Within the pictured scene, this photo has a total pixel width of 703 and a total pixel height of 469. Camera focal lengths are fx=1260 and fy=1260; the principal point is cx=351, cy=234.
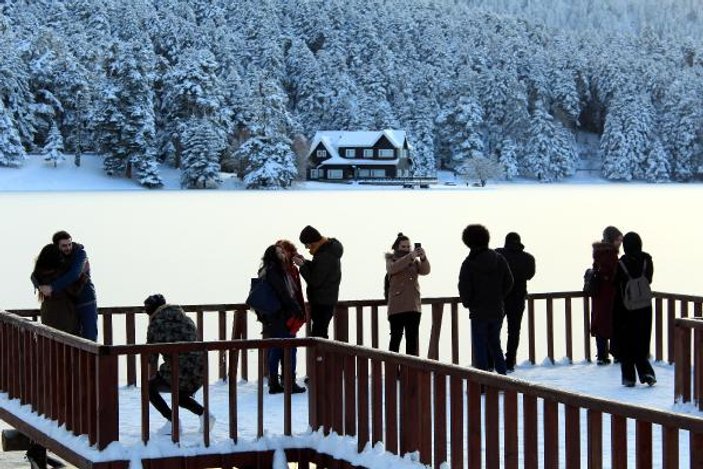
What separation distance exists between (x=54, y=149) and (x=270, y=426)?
3973 inches

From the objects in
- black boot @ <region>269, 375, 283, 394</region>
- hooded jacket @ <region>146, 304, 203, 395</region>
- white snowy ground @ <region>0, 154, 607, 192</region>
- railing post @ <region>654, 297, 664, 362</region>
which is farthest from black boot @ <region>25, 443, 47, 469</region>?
white snowy ground @ <region>0, 154, 607, 192</region>

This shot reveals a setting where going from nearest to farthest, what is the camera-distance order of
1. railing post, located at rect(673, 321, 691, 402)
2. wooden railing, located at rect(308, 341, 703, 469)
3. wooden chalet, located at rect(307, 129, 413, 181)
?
wooden railing, located at rect(308, 341, 703, 469) → railing post, located at rect(673, 321, 691, 402) → wooden chalet, located at rect(307, 129, 413, 181)

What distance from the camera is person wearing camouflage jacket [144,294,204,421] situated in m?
8.52

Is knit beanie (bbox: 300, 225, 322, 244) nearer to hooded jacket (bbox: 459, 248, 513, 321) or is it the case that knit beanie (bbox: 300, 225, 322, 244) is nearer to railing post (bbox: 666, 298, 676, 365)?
hooded jacket (bbox: 459, 248, 513, 321)

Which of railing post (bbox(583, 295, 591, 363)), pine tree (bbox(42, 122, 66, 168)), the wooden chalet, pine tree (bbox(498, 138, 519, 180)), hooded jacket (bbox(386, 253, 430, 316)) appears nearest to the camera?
hooded jacket (bbox(386, 253, 430, 316))

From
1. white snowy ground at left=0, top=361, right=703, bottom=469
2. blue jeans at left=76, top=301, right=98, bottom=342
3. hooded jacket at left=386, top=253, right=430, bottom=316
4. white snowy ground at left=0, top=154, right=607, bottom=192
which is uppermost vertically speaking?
white snowy ground at left=0, top=154, right=607, bottom=192

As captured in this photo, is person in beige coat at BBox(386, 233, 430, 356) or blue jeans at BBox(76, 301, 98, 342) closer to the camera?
blue jeans at BBox(76, 301, 98, 342)

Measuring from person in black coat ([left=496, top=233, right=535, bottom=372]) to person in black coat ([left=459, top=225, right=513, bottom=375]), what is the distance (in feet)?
4.63

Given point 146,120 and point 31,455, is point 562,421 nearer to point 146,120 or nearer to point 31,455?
point 31,455

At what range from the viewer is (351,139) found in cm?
13075

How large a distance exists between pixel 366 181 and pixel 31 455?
11784 cm

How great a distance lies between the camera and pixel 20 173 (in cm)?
10381

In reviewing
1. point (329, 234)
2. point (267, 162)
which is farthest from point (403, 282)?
point (267, 162)

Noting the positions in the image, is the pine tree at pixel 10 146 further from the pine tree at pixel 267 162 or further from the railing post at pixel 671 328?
the railing post at pixel 671 328
